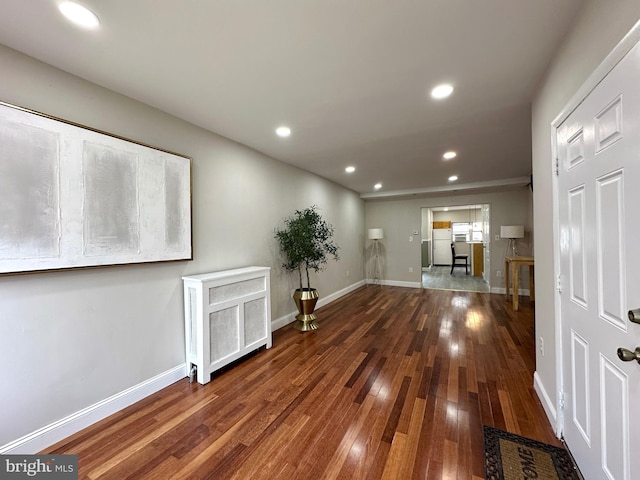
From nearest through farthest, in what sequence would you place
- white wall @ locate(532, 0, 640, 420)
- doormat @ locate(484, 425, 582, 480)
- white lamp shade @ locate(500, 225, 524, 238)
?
white wall @ locate(532, 0, 640, 420) < doormat @ locate(484, 425, 582, 480) < white lamp shade @ locate(500, 225, 524, 238)

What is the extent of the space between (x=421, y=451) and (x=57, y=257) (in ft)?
8.33

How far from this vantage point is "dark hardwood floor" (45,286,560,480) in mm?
1438

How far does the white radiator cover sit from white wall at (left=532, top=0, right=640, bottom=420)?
2538mm

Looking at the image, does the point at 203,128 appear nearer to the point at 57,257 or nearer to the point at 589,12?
the point at 57,257

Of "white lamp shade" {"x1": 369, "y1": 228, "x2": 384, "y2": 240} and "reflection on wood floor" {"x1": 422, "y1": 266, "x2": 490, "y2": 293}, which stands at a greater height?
"white lamp shade" {"x1": 369, "y1": 228, "x2": 384, "y2": 240}

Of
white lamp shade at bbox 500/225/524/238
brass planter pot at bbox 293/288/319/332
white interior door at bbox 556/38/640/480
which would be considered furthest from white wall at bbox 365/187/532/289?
white interior door at bbox 556/38/640/480

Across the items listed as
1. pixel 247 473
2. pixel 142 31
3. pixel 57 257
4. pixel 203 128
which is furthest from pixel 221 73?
pixel 247 473

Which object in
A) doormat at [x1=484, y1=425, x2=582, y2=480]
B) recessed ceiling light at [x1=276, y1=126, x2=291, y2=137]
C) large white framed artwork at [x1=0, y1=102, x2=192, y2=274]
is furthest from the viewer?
recessed ceiling light at [x1=276, y1=126, x2=291, y2=137]

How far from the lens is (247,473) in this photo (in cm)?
139

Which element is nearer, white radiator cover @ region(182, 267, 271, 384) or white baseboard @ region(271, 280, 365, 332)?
white radiator cover @ region(182, 267, 271, 384)

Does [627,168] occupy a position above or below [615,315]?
above

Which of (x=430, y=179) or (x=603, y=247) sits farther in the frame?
(x=430, y=179)

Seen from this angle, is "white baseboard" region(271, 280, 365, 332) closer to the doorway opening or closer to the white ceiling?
the white ceiling

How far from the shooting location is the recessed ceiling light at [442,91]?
191 cm
